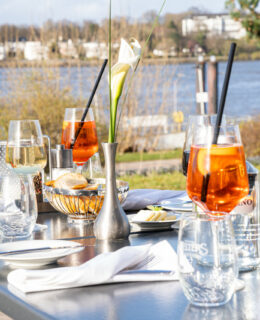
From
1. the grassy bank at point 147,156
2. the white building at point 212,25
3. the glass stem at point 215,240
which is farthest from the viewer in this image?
the white building at point 212,25

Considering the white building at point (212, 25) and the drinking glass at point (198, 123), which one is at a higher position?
the white building at point (212, 25)

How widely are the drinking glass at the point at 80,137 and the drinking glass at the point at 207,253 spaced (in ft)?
3.54

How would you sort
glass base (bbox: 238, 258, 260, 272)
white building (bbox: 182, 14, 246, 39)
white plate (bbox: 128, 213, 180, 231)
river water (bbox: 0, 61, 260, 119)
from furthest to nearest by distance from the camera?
white building (bbox: 182, 14, 246, 39) → river water (bbox: 0, 61, 260, 119) → white plate (bbox: 128, 213, 180, 231) → glass base (bbox: 238, 258, 260, 272)

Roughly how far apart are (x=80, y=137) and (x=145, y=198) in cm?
30

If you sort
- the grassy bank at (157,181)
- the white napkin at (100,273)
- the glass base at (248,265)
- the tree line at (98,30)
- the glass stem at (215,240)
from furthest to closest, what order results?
the tree line at (98,30) < the grassy bank at (157,181) < the glass base at (248,265) < the white napkin at (100,273) < the glass stem at (215,240)

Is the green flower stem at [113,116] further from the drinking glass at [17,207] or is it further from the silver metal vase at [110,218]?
the drinking glass at [17,207]

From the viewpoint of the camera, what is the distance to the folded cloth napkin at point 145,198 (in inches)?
77.1

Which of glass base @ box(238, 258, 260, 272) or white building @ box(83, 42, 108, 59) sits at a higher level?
white building @ box(83, 42, 108, 59)

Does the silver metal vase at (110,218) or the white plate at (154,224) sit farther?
the white plate at (154,224)

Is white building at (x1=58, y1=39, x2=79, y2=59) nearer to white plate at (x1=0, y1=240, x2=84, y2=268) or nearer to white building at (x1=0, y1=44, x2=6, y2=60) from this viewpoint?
white building at (x1=0, y1=44, x2=6, y2=60)

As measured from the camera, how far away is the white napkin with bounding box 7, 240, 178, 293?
1.10 metres

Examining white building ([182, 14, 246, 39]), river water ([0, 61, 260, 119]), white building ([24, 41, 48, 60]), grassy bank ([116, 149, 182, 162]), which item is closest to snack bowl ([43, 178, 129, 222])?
river water ([0, 61, 260, 119])

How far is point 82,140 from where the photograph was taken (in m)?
2.04

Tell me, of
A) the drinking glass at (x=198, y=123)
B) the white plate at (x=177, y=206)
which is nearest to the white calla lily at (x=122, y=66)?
the drinking glass at (x=198, y=123)
